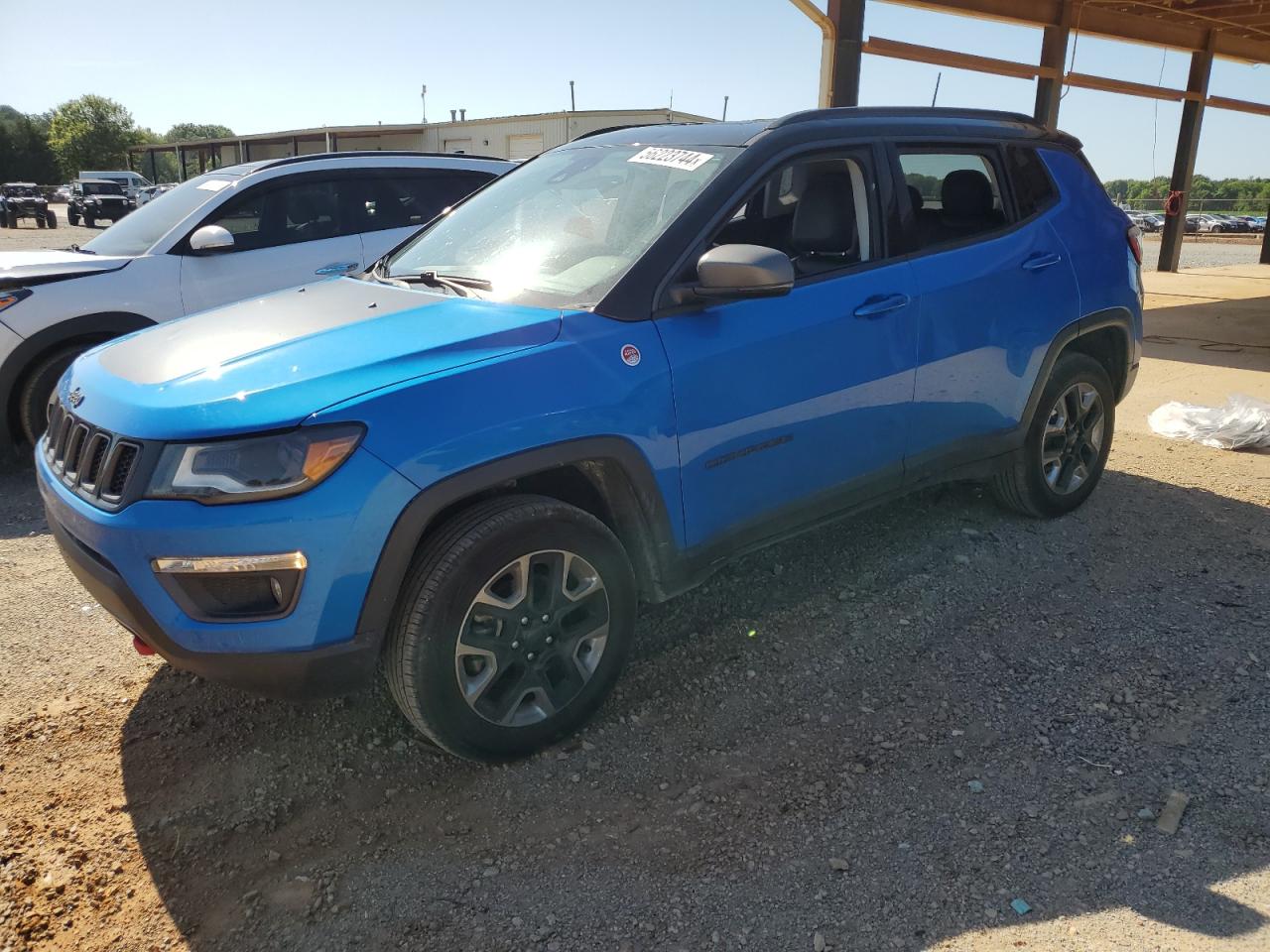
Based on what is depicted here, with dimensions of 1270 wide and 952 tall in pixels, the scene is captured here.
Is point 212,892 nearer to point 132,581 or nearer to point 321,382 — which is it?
point 132,581

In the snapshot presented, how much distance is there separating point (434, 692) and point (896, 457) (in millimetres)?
2033

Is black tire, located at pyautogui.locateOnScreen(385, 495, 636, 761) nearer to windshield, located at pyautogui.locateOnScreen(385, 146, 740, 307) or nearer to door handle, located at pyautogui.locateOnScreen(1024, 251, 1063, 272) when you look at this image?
windshield, located at pyautogui.locateOnScreen(385, 146, 740, 307)

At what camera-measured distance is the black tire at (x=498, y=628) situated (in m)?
2.54

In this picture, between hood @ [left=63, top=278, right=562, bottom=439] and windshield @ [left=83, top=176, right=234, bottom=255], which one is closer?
hood @ [left=63, top=278, right=562, bottom=439]

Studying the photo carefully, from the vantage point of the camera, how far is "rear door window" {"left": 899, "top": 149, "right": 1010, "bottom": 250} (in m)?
3.92

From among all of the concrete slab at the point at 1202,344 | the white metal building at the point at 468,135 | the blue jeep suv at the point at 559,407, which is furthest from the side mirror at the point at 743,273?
the white metal building at the point at 468,135

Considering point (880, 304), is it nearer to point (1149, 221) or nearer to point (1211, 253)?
point (1211, 253)

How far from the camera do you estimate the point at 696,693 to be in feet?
10.6

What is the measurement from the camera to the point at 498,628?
269cm

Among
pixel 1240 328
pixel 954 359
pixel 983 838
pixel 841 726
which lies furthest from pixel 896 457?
pixel 1240 328

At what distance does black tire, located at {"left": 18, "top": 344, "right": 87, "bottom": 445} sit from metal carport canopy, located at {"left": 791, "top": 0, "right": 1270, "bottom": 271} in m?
6.94

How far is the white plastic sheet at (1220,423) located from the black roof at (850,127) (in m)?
2.86

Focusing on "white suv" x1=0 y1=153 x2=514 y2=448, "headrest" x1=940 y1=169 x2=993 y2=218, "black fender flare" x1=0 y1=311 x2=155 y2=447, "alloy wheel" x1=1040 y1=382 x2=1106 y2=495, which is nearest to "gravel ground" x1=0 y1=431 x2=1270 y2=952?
"alloy wheel" x1=1040 y1=382 x2=1106 y2=495

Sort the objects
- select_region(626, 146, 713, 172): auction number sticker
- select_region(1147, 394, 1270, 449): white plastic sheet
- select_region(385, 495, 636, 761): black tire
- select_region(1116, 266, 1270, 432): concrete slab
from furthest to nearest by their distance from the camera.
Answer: select_region(1116, 266, 1270, 432): concrete slab
select_region(1147, 394, 1270, 449): white plastic sheet
select_region(626, 146, 713, 172): auction number sticker
select_region(385, 495, 636, 761): black tire
